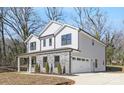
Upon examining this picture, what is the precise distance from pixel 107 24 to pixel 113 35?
535mm

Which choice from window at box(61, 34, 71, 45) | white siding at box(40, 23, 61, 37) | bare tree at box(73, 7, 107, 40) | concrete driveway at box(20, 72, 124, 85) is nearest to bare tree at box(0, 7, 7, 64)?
white siding at box(40, 23, 61, 37)

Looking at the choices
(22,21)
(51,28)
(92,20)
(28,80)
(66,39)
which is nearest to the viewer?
(28,80)

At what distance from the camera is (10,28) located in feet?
48.3

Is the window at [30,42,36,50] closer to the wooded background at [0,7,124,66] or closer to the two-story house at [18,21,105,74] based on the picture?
the two-story house at [18,21,105,74]

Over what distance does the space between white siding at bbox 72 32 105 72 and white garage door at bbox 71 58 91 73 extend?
0.21 m

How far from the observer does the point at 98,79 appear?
14625 mm

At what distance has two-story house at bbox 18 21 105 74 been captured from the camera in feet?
50.8

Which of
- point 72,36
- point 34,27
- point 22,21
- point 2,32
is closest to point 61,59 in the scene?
point 72,36

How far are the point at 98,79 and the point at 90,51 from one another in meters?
2.22

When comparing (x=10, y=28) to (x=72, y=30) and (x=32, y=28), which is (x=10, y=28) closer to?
(x=32, y=28)

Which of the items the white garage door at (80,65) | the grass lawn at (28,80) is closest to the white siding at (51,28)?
the white garage door at (80,65)

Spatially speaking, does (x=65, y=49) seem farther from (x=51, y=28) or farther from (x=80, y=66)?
(x=51, y=28)

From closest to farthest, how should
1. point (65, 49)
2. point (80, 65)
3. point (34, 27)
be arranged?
point (34, 27)
point (80, 65)
point (65, 49)
